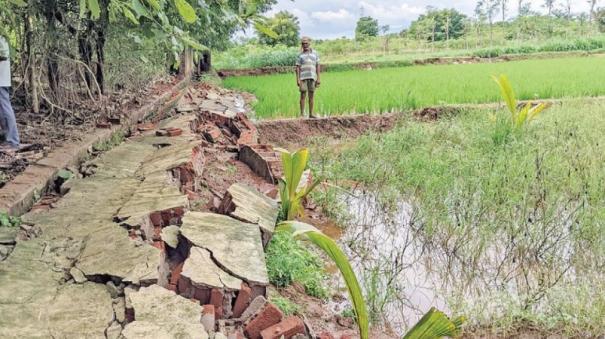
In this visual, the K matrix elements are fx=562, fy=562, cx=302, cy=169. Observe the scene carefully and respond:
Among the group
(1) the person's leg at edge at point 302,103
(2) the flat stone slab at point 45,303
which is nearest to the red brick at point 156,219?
(2) the flat stone slab at point 45,303

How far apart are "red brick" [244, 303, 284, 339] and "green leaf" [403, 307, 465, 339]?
0.49 m

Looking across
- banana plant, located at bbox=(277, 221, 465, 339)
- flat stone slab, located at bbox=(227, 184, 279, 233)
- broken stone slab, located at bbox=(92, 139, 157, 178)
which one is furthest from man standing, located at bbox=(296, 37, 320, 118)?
banana plant, located at bbox=(277, 221, 465, 339)

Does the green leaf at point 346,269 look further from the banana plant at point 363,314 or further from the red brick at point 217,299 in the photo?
the red brick at point 217,299

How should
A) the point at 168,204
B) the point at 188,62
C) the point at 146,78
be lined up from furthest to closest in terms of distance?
1. the point at 188,62
2. the point at 146,78
3. the point at 168,204

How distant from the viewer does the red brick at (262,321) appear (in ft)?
6.70

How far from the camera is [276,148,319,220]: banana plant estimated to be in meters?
3.59

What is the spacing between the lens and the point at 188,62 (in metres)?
13.5

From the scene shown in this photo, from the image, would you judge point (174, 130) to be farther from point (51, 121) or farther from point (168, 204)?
point (168, 204)

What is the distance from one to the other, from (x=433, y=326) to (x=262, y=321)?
61cm

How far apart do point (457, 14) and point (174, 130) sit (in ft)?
144

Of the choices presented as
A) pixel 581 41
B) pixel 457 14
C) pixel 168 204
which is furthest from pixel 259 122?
pixel 457 14

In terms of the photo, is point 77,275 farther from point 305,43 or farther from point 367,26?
point 367,26

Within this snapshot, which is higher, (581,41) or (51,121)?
(581,41)

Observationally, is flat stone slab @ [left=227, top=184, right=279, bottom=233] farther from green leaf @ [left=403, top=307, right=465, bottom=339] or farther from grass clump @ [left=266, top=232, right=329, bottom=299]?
green leaf @ [left=403, top=307, right=465, bottom=339]
